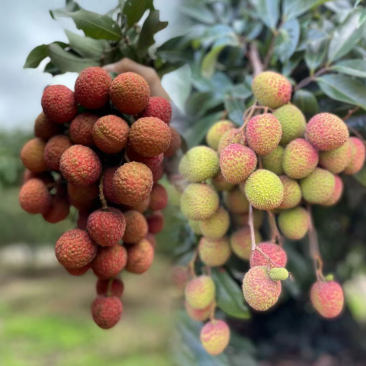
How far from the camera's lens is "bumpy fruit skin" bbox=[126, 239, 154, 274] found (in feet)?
1.36

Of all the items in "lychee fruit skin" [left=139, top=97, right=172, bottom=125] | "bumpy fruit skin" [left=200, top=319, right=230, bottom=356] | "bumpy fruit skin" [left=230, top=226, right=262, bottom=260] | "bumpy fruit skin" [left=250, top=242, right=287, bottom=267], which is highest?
"lychee fruit skin" [left=139, top=97, right=172, bottom=125]

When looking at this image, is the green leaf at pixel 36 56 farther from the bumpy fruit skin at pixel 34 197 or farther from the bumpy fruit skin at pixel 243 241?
the bumpy fruit skin at pixel 243 241

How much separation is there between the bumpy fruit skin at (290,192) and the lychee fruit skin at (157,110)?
0.52ft

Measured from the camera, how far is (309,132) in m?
0.45

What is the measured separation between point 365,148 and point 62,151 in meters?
0.40

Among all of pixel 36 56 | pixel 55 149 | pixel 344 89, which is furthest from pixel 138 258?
pixel 344 89

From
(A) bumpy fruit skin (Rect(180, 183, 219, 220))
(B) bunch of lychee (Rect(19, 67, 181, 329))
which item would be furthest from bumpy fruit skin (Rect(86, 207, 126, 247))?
(A) bumpy fruit skin (Rect(180, 183, 219, 220))

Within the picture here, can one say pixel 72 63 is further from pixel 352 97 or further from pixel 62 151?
pixel 352 97

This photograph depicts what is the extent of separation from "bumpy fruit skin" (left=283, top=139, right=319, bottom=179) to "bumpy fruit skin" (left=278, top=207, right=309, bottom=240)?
0.05 metres

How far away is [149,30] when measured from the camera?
17.7 inches

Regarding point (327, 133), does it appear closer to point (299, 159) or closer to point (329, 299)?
point (299, 159)

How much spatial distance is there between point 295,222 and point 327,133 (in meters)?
0.11

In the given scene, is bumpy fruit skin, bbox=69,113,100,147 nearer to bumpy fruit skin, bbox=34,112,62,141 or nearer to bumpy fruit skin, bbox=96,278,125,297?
bumpy fruit skin, bbox=34,112,62,141

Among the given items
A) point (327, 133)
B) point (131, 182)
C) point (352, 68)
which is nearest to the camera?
point (131, 182)
